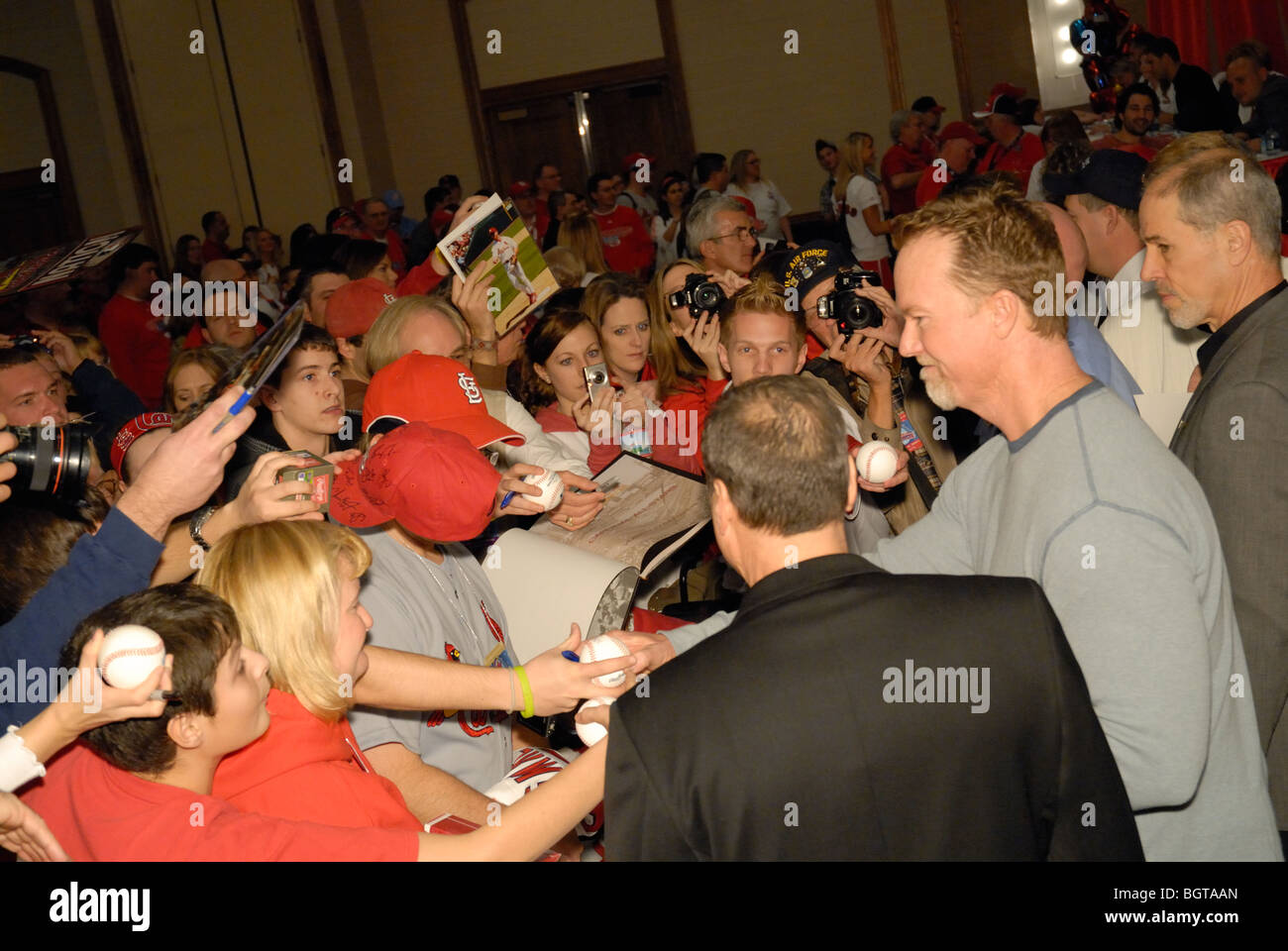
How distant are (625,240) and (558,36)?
15.2 ft

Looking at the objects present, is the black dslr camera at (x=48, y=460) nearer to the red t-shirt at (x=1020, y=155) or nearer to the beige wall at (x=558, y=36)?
the red t-shirt at (x=1020, y=155)

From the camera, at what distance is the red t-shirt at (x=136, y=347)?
663cm

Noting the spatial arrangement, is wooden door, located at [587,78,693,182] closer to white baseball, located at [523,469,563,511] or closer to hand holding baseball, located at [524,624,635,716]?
white baseball, located at [523,469,563,511]

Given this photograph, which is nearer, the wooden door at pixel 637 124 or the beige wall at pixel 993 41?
the beige wall at pixel 993 41

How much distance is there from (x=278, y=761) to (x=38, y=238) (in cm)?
1145

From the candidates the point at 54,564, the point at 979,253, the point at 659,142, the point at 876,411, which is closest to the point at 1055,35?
the point at 659,142

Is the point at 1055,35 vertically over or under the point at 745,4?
under

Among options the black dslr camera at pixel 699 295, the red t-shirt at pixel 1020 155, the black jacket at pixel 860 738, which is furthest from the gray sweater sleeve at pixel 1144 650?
the red t-shirt at pixel 1020 155

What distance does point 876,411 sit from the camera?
2971 millimetres

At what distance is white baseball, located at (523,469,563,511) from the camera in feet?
7.71

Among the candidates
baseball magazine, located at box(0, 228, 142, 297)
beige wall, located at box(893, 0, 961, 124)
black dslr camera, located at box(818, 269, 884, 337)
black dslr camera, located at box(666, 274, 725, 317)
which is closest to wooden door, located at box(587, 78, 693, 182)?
beige wall, located at box(893, 0, 961, 124)

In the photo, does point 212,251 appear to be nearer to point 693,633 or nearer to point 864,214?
point 864,214

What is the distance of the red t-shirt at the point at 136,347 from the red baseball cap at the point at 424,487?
202 inches

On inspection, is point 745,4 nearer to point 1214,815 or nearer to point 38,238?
point 38,238
